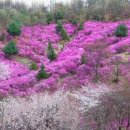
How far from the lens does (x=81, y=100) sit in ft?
135

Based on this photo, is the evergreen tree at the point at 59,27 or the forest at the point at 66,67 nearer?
the forest at the point at 66,67

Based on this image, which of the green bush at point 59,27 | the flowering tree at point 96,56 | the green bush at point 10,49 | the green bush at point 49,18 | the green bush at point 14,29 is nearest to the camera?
the flowering tree at point 96,56

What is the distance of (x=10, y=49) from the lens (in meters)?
65.5

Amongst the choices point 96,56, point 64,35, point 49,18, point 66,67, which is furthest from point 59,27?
point 96,56

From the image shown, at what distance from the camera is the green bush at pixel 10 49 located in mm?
65394

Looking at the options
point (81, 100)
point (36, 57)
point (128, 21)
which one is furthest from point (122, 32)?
point (81, 100)

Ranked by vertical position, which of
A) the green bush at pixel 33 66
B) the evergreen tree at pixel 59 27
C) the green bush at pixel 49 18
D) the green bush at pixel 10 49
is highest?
the green bush at pixel 49 18

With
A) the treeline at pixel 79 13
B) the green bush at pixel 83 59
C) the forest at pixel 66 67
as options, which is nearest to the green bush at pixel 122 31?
the forest at pixel 66 67

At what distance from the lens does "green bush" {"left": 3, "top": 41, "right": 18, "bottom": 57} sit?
65394 millimetres

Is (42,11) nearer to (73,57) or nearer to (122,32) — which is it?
(122,32)

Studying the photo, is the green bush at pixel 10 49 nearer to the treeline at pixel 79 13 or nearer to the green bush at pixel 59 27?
the treeline at pixel 79 13

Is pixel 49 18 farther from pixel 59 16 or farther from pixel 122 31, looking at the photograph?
pixel 122 31

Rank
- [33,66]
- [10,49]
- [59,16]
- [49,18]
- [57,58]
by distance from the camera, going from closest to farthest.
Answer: [33,66] < [57,58] < [10,49] < [49,18] < [59,16]

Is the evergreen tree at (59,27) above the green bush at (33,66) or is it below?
above
